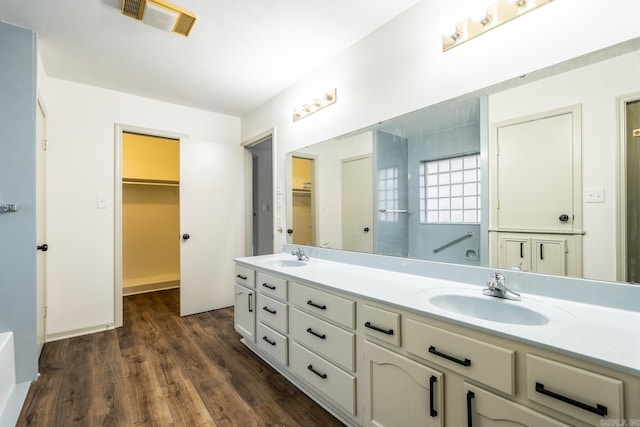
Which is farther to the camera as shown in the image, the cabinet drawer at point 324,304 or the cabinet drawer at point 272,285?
the cabinet drawer at point 272,285

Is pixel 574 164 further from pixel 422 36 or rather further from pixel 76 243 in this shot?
pixel 76 243

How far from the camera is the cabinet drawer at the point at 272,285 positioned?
1887mm

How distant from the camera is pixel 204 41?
2098 millimetres

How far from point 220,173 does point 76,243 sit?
5.11 ft

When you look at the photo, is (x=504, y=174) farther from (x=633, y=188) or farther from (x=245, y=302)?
(x=245, y=302)

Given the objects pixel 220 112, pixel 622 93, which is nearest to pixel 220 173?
pixel 220 112

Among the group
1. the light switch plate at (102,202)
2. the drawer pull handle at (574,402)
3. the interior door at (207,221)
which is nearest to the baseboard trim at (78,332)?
the interior door at (207,221)

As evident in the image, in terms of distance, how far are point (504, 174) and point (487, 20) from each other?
2.51 ft

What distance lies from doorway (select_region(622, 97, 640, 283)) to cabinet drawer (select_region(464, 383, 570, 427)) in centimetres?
69

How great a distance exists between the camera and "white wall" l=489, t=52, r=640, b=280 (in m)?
1.10

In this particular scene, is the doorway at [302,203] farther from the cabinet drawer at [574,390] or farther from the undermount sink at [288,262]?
the cabinet drawer at [574,390]

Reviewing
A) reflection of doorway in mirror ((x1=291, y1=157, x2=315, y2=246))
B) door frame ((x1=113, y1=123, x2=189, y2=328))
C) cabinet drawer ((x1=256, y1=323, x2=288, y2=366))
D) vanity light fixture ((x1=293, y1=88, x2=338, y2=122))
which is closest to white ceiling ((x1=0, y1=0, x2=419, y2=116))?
vanity light fixture ((x1=293, y1=88, x2=338, y2=122))

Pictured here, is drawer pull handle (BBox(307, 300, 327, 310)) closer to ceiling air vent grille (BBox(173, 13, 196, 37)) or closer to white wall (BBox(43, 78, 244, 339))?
ceiling air vent grille (BBox(173, 13, 196, 37))

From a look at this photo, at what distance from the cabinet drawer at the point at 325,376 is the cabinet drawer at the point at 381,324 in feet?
1.02
